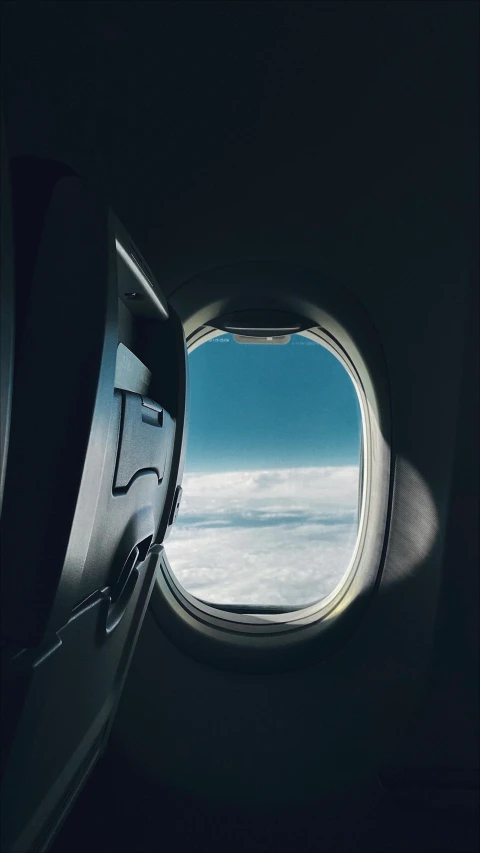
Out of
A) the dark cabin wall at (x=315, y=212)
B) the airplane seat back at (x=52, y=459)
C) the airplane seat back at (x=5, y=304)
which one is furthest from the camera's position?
the dark cabin wall at (x=315, y=212)

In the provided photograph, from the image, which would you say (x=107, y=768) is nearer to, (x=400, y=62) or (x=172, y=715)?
(x=172, y=715)

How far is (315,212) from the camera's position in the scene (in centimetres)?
171

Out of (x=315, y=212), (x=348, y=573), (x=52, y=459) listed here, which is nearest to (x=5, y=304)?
(x=52, y=459)

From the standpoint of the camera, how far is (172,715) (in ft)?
5.73

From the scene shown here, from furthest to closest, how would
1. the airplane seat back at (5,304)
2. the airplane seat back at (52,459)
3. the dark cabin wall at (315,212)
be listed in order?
the dark cabin wall at (315,212)
the airplane seat back at (52,459)
the airplane seat back at (5,304)

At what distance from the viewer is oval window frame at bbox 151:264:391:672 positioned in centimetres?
172

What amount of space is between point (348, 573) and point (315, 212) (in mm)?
1102

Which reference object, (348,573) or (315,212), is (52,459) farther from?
(348,573)

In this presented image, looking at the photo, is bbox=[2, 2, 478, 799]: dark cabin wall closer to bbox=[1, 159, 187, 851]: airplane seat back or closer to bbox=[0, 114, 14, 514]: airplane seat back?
bbox=[1, 159, 187, 851]: airplane seat back

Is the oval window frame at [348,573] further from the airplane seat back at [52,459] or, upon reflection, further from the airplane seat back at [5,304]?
the airplane seat back at [5,304]

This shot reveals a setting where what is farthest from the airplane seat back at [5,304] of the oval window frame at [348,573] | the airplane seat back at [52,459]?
the oval window frame at [348,573]

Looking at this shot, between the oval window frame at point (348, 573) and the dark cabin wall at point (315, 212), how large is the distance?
4 cm

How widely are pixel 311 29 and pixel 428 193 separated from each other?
0.54m

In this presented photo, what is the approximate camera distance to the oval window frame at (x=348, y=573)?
1.72 metres
